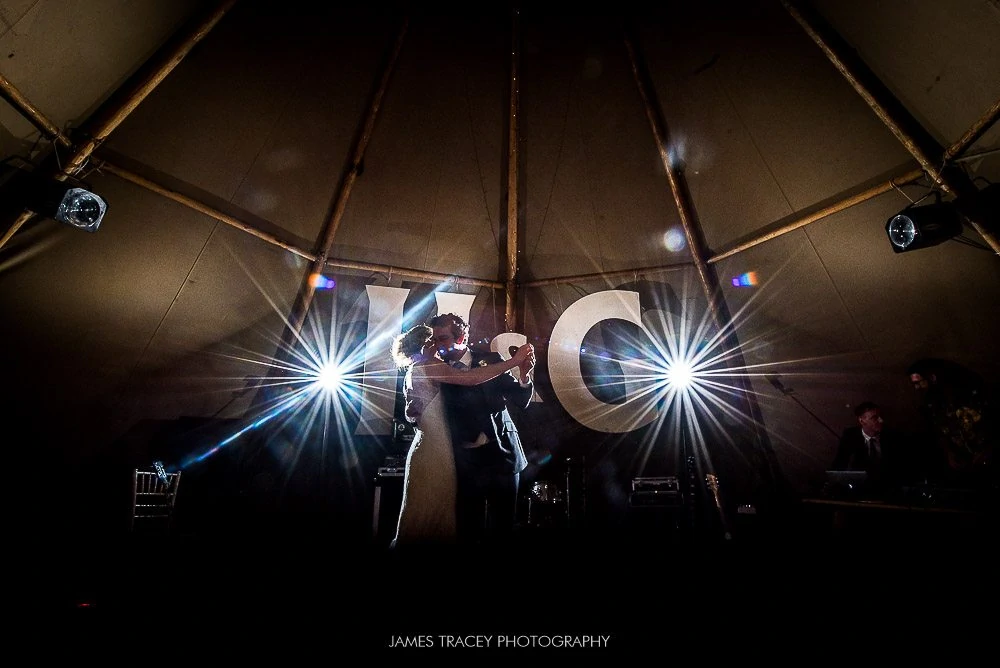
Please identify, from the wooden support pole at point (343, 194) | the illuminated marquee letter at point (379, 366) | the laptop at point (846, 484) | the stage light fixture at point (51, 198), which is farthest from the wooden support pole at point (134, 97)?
the laptop at point (846, 484)

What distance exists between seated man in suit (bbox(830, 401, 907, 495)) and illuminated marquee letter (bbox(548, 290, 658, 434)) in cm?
215

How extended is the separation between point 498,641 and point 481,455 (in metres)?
0.82

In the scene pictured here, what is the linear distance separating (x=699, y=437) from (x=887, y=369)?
2.18 meters

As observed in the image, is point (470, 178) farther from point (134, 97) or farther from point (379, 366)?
point (134, 97)

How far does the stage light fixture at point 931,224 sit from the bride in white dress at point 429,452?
328 centimetres

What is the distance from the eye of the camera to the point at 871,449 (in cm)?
477

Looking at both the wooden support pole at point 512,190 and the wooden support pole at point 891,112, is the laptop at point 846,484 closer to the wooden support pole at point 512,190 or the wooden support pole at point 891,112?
the wooden support pole at point 891,112

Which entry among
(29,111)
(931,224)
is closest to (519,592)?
(931,224)

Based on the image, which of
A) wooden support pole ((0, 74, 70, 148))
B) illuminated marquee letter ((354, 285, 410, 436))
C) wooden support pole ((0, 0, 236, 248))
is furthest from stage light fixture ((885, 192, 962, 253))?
wooden support pole ((0, 74, 70, 148))

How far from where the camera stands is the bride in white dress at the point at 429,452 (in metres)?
2.23

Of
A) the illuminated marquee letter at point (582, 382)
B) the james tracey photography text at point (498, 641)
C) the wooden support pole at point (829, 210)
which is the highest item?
the wooden support pole at point (829, 210)

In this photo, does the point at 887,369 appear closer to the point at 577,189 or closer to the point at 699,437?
the point at 699,437

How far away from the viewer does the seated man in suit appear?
14.8 feet

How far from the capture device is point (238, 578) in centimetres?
287
